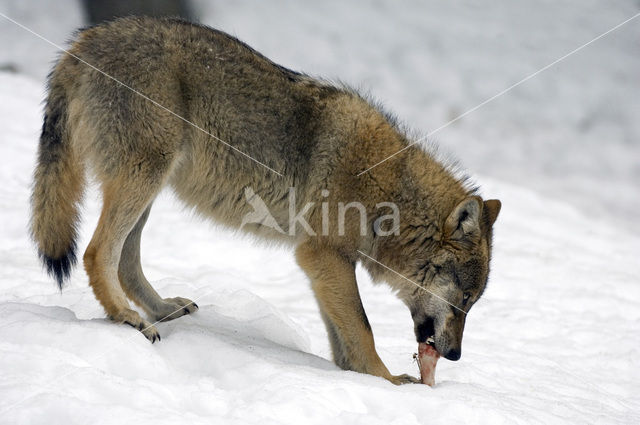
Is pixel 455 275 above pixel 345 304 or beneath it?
above

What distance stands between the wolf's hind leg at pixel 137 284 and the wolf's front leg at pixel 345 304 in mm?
1080

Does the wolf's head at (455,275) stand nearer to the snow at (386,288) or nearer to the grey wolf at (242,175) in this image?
the grey wolf at (242,175)

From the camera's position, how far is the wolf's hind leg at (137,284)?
5055 millimetres

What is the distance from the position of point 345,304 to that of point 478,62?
1021cm

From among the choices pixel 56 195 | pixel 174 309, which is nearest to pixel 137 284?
pixel 174 309

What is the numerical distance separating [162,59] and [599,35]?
461 inches

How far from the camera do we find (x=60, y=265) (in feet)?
14.8

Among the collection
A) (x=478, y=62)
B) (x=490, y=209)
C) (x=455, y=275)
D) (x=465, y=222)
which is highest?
(x=478, y=62)

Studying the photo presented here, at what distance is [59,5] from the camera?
13305mm

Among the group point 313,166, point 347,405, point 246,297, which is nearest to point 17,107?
point 246,297

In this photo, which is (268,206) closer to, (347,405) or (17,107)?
(347,405)

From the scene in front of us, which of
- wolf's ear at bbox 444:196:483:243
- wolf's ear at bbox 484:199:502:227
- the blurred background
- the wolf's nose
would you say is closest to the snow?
the blurred background

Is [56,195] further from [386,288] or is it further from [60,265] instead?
[386,288]

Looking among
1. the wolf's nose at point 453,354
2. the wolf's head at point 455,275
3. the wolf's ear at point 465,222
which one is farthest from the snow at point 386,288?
the wolf's ear at point 465,222
